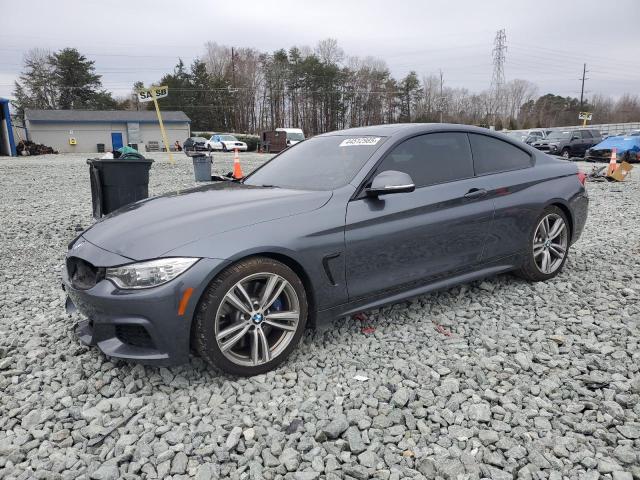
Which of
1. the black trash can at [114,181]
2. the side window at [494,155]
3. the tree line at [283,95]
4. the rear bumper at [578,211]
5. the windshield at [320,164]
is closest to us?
the windshield at [320,164]

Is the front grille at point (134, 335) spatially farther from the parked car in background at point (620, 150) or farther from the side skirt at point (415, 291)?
the parked car in background at point (620, 150)

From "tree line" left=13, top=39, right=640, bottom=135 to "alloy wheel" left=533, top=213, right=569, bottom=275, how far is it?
6137 centimetres

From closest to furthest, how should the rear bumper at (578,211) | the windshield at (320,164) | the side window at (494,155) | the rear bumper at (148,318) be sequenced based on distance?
1. the rear bumper at (148,318)
2. the windshield at (320,164)
3. the side window at (494,155)
4. the rear bumper at (578,211)

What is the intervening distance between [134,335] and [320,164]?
71.8 inches

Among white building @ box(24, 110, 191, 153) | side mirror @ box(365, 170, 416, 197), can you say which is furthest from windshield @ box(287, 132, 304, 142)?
side mirror @ box(365, 170, 416, 197)

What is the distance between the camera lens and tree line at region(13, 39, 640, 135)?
61219 mm

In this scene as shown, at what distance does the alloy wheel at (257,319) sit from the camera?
2686 millimetres

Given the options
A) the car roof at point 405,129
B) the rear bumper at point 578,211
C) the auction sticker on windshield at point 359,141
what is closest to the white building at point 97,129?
the car roof at point 405,129

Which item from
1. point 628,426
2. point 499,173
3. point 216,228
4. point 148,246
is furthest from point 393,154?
point 628,426

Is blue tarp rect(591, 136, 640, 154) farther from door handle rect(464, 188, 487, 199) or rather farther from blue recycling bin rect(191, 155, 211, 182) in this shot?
door handle rect(464, 188, 487, 199)

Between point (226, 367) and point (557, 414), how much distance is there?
175 centimetres

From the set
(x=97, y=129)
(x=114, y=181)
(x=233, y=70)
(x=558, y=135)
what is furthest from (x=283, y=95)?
(x=114, y=181)

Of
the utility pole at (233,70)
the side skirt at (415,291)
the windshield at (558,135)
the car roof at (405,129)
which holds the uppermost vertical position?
the utility pole at (233,70)

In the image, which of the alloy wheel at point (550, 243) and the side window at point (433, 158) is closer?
the side window at point (433, 158)
